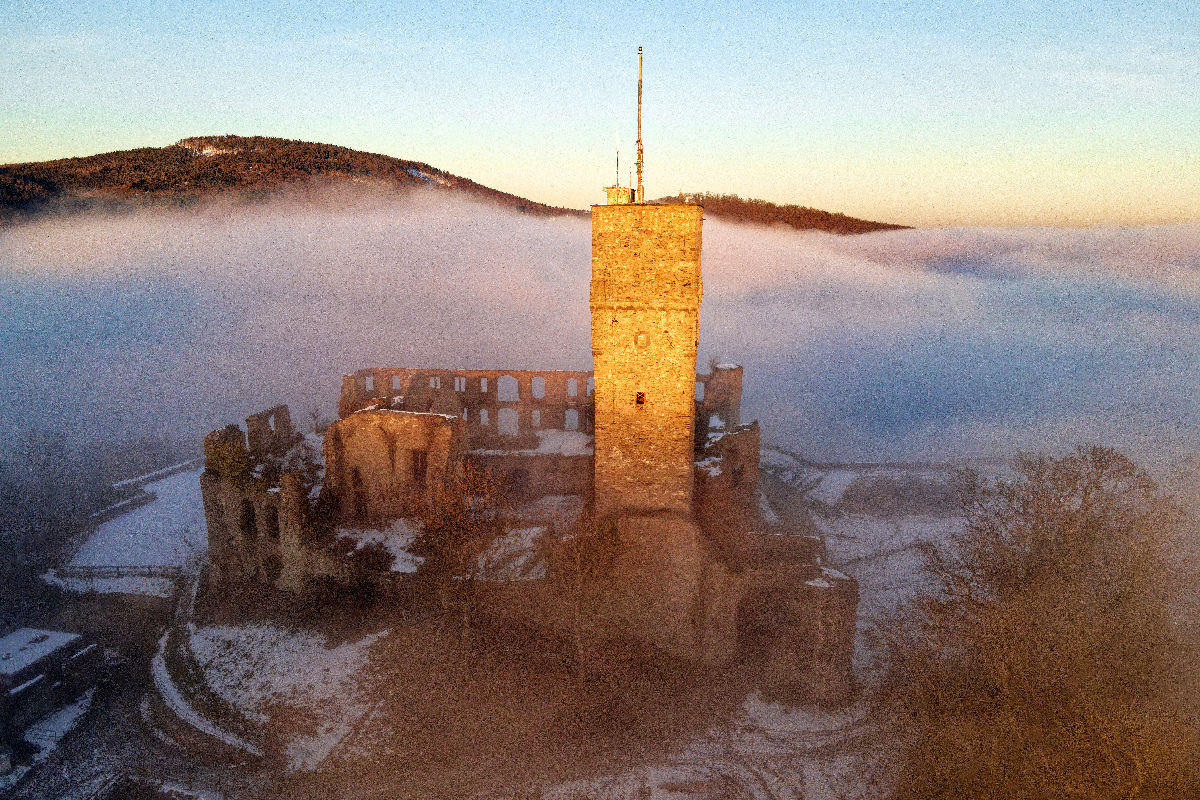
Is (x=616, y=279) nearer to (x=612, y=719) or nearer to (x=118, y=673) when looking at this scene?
(x=612, y=719)

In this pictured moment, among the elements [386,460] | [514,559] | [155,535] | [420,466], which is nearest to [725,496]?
[514,559]

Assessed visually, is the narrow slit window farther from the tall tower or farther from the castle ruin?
the tall tower

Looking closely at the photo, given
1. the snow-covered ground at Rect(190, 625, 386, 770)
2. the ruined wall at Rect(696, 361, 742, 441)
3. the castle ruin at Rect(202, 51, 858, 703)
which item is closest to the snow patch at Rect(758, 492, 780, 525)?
the ruined wall at Rect(696, 361, 742, 441)

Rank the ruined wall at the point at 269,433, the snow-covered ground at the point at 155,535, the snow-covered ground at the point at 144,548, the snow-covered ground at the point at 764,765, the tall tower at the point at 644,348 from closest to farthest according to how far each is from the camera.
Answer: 1. the snow-covered ground at the point at 764,765
2. the tall tower at the point at 644,348
3. the ruined wall at the point at 269,433
4. the snow-covered ground at the point at 144,548
5. the snow-covered ground at the point at 155,535

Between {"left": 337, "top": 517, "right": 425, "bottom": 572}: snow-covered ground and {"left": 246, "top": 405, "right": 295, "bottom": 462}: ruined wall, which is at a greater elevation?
{"left": 246, "top": 405, "right": 295, "bottom": 462}: ruined wall

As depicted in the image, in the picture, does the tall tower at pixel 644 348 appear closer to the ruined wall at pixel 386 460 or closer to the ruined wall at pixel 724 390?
the ruined wall at pixel 386 460

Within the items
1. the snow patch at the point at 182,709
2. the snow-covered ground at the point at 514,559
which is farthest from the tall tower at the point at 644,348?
the snow patch at the point at 182,709
